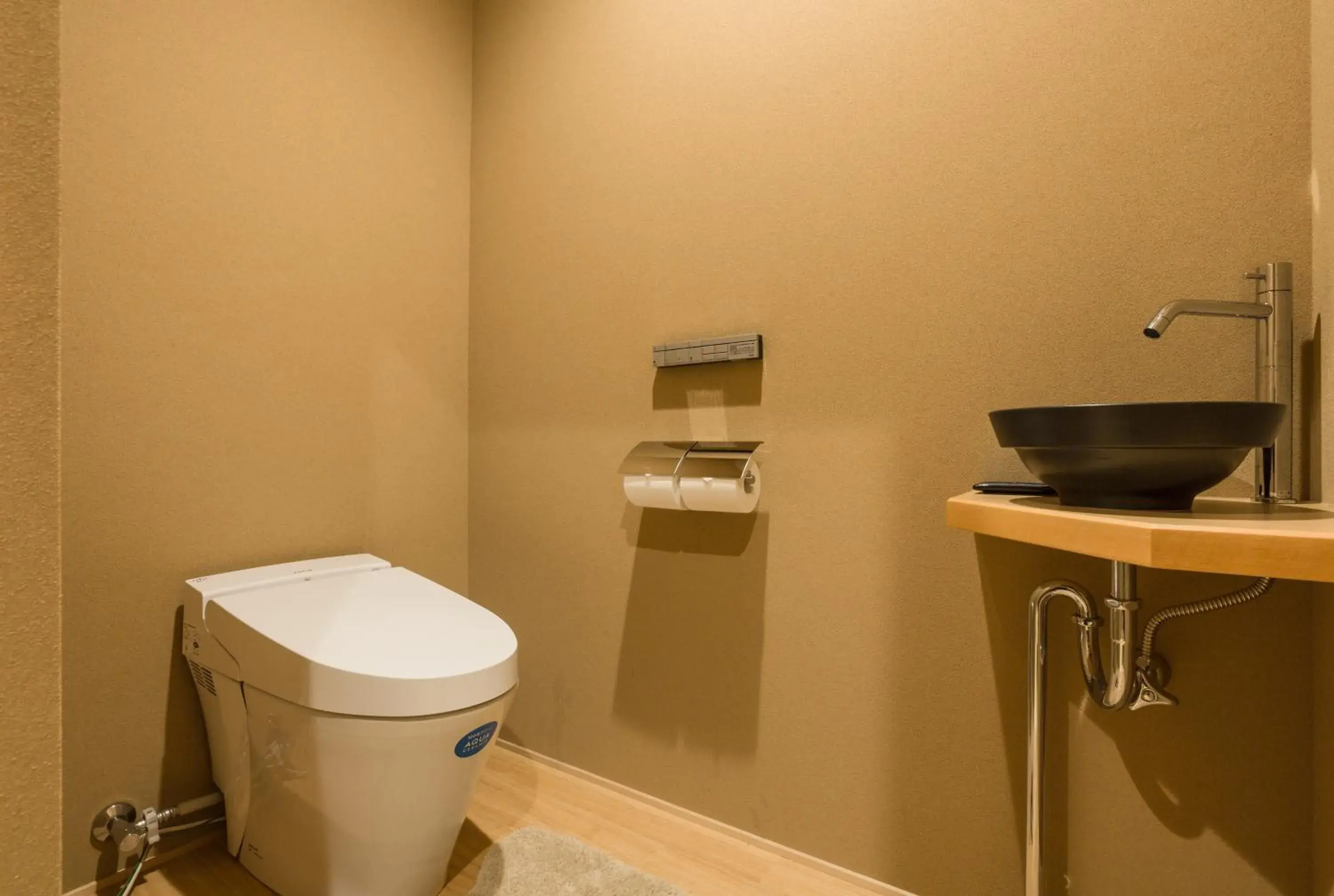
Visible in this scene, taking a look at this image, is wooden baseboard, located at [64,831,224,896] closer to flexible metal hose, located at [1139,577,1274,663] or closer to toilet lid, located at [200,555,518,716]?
toilet lid, located at [200,555,518,716]

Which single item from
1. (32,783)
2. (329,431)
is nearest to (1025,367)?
(32,783)

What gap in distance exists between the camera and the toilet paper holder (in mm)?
1300

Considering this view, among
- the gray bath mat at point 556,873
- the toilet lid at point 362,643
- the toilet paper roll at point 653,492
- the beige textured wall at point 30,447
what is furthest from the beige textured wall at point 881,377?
the beige textured wall at point 30,447

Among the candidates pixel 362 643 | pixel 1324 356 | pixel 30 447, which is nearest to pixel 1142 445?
pixel 1324 356

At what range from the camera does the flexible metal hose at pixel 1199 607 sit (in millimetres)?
851

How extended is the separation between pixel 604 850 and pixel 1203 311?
55.4 inches

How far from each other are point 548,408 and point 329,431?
1.76 ft

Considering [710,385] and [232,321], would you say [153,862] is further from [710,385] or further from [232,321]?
[710,385]

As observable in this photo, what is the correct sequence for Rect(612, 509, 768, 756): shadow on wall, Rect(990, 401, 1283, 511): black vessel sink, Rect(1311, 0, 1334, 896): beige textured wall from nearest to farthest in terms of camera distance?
Rect(990, 401, 1283, 511): black vessel sink < Rect(1311, 0, 1334, 896): beige textured wall < Rect(612, 509, 768, 756): shadow on wall

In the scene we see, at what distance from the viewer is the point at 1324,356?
88 centimetres

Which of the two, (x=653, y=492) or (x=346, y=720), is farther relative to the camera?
(x=653, y=492)

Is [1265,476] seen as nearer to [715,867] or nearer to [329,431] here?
[715,867]

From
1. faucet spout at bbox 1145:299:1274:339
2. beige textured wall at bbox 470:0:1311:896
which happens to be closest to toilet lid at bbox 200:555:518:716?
beige textured wall at bbox 470:0:1311:896

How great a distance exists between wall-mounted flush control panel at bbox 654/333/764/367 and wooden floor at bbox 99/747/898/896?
1.03 metres
